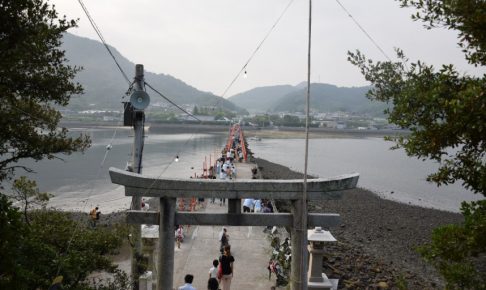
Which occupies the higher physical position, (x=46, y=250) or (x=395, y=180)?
(x=46, y=250)

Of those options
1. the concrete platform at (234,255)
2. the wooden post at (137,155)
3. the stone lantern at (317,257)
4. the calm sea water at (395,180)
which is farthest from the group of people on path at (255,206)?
the calm sea water at (395,180)

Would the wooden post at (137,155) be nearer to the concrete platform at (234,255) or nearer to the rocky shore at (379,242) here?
the concrete platform at (234,255)

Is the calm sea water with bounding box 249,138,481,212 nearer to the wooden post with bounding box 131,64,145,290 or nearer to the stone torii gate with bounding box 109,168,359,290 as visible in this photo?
the stone torii gate with bounding box 109,168,359,290

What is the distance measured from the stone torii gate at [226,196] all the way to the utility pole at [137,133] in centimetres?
115

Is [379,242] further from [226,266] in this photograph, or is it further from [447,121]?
[447,121]

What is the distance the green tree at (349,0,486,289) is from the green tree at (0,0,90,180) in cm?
476

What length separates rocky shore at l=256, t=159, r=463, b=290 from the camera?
1520cm

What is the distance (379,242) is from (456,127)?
2084 cm

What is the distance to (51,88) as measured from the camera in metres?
5.99

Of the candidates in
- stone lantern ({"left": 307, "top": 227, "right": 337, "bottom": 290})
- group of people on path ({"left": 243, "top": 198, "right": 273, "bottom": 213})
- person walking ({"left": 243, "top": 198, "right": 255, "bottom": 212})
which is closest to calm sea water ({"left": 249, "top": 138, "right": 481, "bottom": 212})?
group of people on path ({"left": 243, "top": 198, "right": 273, "bottom": 213})

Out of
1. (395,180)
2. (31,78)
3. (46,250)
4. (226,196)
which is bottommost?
(395,180)

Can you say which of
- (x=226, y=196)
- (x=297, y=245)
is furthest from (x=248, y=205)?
(x=226, y=196)

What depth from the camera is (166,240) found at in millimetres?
6883

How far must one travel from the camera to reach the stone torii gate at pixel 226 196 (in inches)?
260
